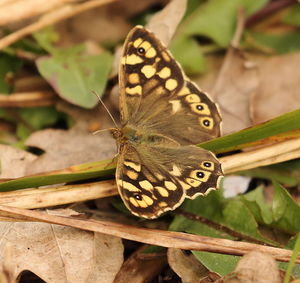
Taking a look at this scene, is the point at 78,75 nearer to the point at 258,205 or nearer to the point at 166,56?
the point at 166,56

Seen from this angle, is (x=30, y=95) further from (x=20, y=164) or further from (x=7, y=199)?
(x=7, y=199)

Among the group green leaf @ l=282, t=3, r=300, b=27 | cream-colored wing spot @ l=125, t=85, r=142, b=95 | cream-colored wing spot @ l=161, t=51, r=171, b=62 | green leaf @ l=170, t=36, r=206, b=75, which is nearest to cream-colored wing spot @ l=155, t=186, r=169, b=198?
cream-colored wing spot @ l=125, t=85, r=142, b=95

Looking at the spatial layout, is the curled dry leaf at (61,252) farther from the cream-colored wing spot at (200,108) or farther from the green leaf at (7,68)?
the green leaf at (7,68)

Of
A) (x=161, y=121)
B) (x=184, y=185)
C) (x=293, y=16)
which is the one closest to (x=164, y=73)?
(x=161, y=121)

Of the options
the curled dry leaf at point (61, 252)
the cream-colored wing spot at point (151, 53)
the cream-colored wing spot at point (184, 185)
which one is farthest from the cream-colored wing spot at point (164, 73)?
the curled dry leaf at point (61, 252)

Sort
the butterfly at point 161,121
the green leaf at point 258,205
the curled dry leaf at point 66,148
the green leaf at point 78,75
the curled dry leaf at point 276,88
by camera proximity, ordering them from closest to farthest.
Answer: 1. the butterfly at point 161,121
2. the green leaf at point 258,205
3. the curled dry leaf at point 66,148
4. the green leaf at point 78,75
5. the curled dry leaf at point 276,88

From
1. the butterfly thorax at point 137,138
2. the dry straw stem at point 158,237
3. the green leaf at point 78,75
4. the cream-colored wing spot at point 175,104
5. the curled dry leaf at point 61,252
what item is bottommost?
the curled dry leaf at point 61,252
